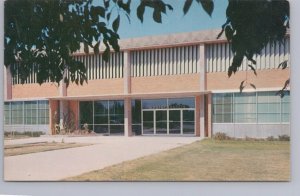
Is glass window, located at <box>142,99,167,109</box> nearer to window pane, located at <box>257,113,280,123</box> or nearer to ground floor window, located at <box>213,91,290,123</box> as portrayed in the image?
ground floor window, located at <box>213,91,290,123</box>

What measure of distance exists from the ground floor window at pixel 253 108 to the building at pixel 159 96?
0.05ft

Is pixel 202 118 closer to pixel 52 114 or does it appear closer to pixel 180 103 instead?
pixel 180 103

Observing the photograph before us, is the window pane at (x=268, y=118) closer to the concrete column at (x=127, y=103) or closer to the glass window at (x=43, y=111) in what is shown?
the concrete column at (x=127, y=103)

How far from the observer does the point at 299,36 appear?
5.27m

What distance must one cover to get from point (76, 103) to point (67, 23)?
2.38 meters

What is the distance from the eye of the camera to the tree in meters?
4.04

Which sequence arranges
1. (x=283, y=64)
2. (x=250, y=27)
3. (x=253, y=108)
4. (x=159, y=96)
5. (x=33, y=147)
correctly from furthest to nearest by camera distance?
(x=159, y=96) < (x=33, y=147) < (x=253, y=108) < (x=283, y=64) < (x=250, y=27)

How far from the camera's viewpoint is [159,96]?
21.7 ft

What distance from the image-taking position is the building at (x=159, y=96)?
5.95 m

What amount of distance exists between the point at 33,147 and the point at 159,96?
7.28 feet

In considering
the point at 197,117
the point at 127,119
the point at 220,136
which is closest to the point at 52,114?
the point at 127,119

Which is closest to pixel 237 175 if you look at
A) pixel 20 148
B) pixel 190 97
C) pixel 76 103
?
pixel 190 97

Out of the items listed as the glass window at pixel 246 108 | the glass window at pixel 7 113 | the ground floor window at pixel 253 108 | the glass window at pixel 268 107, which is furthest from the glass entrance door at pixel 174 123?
the glass window at pixel 7 113

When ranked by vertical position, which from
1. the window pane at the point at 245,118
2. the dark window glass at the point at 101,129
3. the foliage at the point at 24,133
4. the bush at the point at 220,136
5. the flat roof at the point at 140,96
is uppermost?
Result: the flat roof at the point at 140,96
